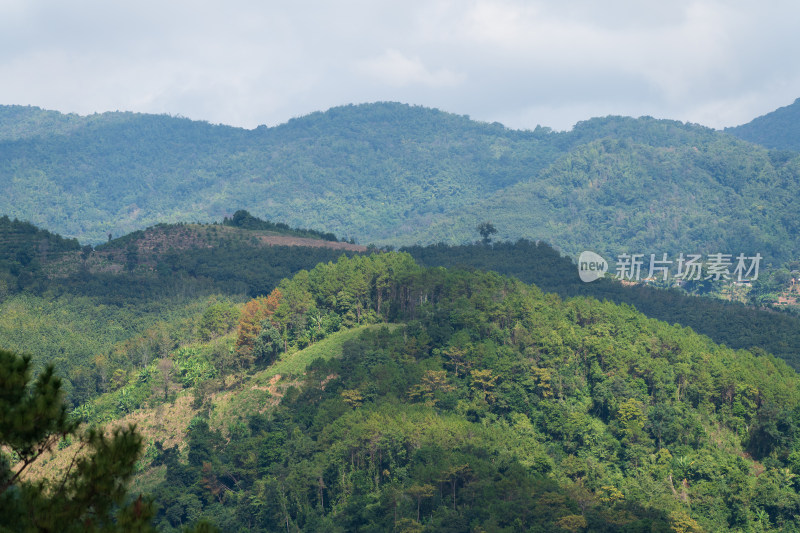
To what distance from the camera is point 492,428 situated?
53812mm

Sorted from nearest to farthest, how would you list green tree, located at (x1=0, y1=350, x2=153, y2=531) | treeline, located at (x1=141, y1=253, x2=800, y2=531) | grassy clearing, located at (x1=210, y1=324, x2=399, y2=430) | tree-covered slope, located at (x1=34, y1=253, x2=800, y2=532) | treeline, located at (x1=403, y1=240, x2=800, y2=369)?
green tree, located at (x1=0, y1=350, x2=153, y2=531)
treeline, located at (x1=141, y1=253, x2=800, y2=531)
tree-covered slope, located at (x1=34, y1=253, x2=800, y2=532)
grassy clearing, located at (x1=210, y1=324, x2=399, y2=430)
treeline, located at (x1=403, y1=240, x2=800, y2=369)

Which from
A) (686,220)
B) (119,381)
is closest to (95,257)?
(119,381)

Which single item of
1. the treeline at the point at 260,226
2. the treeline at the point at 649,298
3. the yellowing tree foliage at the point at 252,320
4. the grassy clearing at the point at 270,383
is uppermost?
the treeline at the point at 260,226

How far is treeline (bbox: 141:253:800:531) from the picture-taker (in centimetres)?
4769

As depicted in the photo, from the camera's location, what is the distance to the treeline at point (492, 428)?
47.7 meters

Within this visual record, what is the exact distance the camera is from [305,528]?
1919 inches

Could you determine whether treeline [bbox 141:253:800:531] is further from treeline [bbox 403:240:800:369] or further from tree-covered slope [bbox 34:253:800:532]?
treeline [bbox 403:240:800:369]

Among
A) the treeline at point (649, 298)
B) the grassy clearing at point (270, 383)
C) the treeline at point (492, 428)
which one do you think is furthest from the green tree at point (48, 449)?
the treeline at point (649, 298)

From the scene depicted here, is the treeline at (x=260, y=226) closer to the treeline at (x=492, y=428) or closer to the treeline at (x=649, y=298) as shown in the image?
the treeline at (x=649, y=298)

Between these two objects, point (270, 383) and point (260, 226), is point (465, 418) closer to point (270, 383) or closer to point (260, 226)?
point (270, 383)

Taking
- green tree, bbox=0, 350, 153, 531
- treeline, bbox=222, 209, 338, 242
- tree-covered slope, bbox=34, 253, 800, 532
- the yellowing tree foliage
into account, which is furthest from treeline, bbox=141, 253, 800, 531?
treeline, bbox=222, 209, 338, 242

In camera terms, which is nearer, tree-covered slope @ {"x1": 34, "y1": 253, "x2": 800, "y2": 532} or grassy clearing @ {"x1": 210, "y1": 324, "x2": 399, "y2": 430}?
tree-covered slope @ {"x1": 34, "y1": 253, "x2": 800, "y2": 532}

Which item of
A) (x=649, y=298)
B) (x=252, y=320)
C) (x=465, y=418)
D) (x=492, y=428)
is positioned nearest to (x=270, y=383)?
(x=252, y=320)

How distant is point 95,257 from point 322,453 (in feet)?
189
